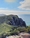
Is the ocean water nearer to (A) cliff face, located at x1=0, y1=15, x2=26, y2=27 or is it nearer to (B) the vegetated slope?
(A) cliff face, located at x1=0, y1=15, x2=26, y2=27

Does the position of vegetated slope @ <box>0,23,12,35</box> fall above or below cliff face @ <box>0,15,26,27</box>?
below

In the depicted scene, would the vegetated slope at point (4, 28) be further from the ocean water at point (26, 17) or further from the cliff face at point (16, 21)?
the ocean water at point (26, 17)

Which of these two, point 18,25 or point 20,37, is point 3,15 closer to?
point 18,25

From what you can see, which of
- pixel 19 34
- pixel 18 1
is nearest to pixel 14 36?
pixel 19 34

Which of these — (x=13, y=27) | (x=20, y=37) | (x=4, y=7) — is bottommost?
(x=20, y=37)

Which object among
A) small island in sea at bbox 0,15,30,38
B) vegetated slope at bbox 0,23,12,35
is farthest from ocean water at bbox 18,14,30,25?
vegetated slope at bbox 0,23,12,35

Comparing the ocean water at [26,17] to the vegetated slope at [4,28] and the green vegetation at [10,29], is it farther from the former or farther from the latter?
the vegetated slope at [4,28]

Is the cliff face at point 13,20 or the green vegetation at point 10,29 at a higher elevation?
the cliff face at point 13,20

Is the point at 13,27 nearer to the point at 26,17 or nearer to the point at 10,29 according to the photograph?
the point at 10,29

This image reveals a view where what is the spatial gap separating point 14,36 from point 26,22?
0.23m

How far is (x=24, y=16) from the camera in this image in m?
1.13

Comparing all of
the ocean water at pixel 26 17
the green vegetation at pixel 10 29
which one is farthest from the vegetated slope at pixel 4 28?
the ocean water at pixel 26 17

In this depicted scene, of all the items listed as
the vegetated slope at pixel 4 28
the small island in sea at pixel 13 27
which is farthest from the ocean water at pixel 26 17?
the vegetated slope at pixel 4 28

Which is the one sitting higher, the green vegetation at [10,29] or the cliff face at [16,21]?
the cliff face at [16,21]
